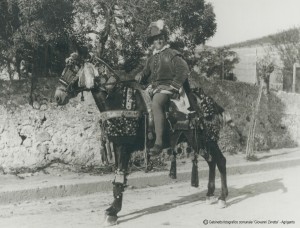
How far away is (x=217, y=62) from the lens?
54.7 feet

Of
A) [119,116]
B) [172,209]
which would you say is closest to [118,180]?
[119,116]

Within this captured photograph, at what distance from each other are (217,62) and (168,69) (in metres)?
9.41

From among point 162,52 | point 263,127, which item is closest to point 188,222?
point 162,52

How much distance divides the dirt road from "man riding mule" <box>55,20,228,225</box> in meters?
0.46

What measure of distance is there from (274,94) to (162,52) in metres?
10.4

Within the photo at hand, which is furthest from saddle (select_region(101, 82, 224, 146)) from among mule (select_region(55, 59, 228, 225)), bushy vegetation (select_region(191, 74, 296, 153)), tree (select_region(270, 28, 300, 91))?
tree (select_region(270, 28, 300, 91))

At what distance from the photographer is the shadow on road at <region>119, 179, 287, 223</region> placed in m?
7.61

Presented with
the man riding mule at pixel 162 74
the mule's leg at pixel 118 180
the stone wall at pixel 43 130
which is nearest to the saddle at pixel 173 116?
the man riding mule at pixel 162 74

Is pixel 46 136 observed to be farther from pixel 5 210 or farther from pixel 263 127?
pixel 263 127

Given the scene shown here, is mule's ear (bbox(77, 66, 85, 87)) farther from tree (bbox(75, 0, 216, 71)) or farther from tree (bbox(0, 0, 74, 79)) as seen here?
tree (bbox(75, 0, 216, 71))

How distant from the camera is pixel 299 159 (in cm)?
1420

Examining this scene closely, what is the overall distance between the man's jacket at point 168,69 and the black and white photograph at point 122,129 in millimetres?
16

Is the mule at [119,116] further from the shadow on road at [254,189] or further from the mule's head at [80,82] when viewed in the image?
the shadow on road at [254,189]

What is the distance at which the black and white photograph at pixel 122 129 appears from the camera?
275 inches
